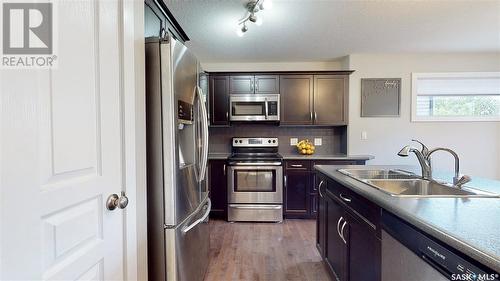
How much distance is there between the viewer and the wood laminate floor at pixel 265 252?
2320mm

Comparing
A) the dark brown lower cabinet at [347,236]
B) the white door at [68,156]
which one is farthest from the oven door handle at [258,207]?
the white door at [68,156]

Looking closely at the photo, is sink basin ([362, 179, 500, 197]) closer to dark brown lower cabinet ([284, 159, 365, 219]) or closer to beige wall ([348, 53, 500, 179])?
dark brown lower cabinet ([284, 159, 365, 219])

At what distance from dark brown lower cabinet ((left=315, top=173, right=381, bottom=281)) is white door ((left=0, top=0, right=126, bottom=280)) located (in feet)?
3.94

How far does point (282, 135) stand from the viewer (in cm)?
433

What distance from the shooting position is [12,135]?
0.68 metres

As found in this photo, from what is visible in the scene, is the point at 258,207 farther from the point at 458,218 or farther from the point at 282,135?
the point at 458,218

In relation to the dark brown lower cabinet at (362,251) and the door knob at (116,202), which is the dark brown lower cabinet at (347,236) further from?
the door knob at (116,202)

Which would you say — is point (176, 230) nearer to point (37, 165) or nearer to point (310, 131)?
point (37, 165)

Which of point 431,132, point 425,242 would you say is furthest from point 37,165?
point 431,132

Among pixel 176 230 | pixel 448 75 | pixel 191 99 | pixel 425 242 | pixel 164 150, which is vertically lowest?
pixel 176 230

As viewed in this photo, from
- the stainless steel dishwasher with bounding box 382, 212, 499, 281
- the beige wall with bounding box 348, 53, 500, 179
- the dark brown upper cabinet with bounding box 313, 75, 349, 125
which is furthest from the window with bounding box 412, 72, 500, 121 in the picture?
the stainless steel dishwasher with bounding box 382, 212, 499, 281

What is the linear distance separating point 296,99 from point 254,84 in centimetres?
66

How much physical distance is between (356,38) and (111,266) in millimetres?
3316

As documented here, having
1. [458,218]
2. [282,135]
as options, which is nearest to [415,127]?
[282,135]
